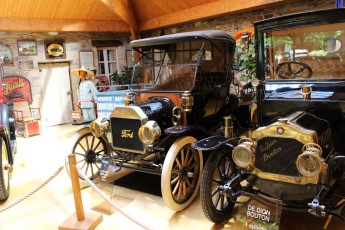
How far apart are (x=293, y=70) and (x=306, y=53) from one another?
0.20m

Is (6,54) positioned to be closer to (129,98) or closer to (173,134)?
(129,98)

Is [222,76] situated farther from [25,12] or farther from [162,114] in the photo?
[25,12]

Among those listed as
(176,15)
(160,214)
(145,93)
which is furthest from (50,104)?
(160,214)

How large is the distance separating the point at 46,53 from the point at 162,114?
229 inches

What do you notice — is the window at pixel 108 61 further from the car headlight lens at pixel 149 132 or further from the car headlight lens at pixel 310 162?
the car headlight lens at pixel 310 162

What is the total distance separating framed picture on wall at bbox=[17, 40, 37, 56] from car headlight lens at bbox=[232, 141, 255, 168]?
712 centimetres

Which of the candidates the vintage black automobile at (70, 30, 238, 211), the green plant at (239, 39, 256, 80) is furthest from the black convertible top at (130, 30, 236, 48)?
the green plant at (239, 39, 256, 80)

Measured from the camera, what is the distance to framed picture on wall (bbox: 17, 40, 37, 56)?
7.44m

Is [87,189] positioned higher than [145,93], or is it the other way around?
[145,93]

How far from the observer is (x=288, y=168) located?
2.11 meters

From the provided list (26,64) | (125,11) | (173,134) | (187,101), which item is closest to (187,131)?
(173,134)

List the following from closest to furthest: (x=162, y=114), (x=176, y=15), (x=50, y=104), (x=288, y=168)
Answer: (x=288, y=168) < (x=162, y=114) < (x=176, y=15) < (x=50, y=104)

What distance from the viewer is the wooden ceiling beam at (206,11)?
5.80m

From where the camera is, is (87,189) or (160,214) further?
(87,189)
